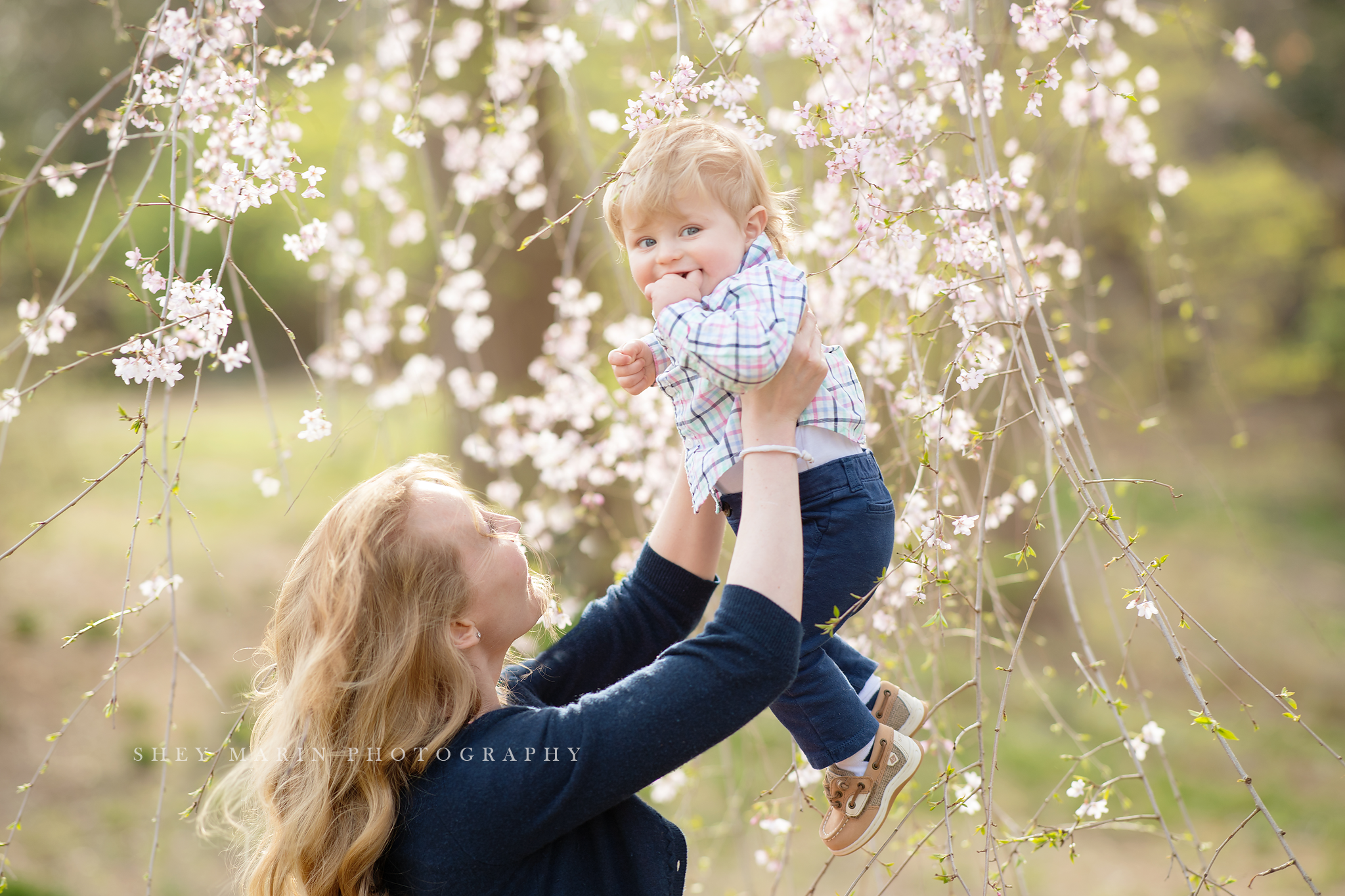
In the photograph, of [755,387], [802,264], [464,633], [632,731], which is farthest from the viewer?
[802,264]

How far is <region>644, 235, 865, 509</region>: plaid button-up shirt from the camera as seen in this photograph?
1298 mm

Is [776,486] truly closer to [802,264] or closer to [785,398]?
[785,398]

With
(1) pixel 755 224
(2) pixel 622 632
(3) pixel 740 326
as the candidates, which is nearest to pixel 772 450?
(3) pixel 740 326

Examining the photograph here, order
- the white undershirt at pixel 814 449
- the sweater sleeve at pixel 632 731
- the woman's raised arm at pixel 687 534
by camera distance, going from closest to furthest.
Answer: the sweater sleeve at pixel 632 731, the white undershirt at pixel 814 449, the woman's raised arm at pixel 687 534

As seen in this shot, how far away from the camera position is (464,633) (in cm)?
145

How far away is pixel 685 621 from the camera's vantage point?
5.47ft

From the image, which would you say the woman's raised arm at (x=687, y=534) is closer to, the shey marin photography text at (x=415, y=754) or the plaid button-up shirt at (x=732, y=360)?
the plaid button-up shirt at (x=732, y=360)

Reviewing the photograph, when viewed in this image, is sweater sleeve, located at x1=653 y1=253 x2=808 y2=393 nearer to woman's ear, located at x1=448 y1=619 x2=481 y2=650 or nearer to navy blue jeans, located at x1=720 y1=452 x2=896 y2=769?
navy blue jeans, located at x1=720 y1=452 x2=896 y2=769

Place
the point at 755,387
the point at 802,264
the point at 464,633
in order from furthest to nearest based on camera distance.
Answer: the point at 802,264 < the point at 464,633 < the point at 755,387

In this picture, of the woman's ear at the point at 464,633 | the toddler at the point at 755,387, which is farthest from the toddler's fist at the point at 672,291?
the woman's ear at the point at 464,633

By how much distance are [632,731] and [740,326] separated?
54 centimetres

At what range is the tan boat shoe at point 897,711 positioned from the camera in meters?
1.68

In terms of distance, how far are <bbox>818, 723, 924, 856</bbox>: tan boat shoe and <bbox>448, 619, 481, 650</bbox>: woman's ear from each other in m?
0.60

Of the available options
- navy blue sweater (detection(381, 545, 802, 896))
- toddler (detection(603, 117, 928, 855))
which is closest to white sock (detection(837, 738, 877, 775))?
toddler (detection(603, 117, 928, 855))
